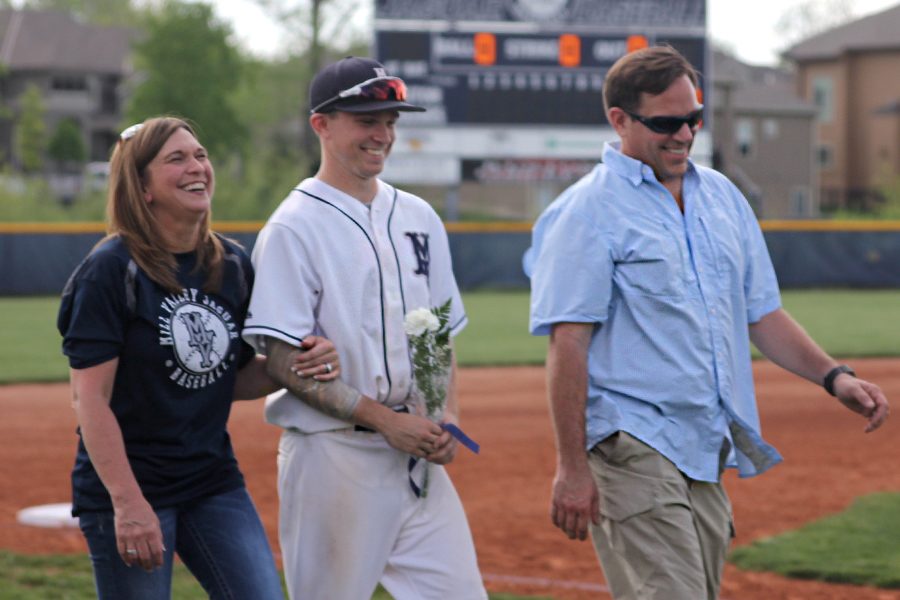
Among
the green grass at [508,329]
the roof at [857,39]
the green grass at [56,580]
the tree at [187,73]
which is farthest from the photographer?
the roof at [857,39]

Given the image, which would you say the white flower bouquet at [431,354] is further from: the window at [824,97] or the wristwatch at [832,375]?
the window at [824,97]

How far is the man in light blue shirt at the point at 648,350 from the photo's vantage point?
352cm

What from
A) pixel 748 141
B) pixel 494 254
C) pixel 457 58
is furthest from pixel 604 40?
pixel 748 141

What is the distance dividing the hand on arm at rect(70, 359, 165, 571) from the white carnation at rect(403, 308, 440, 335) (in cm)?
76

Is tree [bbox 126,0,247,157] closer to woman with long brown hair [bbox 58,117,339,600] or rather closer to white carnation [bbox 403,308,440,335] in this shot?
woman with long brown hair [bbox 58,117,339,600]

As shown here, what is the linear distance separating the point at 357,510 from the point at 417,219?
2.71 feet

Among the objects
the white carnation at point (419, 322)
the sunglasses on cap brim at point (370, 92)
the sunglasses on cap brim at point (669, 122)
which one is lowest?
the white carnation at point (419, 322)

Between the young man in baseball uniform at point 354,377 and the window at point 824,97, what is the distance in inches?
2201

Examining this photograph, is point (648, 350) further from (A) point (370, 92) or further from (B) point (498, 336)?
(B) point (498, 336)

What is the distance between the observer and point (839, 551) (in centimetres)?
643

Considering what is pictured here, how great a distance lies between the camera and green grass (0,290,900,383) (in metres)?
15.1

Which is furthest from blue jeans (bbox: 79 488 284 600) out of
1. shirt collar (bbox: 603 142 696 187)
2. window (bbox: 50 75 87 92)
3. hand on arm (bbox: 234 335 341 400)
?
window (bbox: 50 75 87 92)

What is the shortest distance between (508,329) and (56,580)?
43.0ft

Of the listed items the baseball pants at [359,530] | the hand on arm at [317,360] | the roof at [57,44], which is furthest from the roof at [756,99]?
the hand on arm at [317,360]
